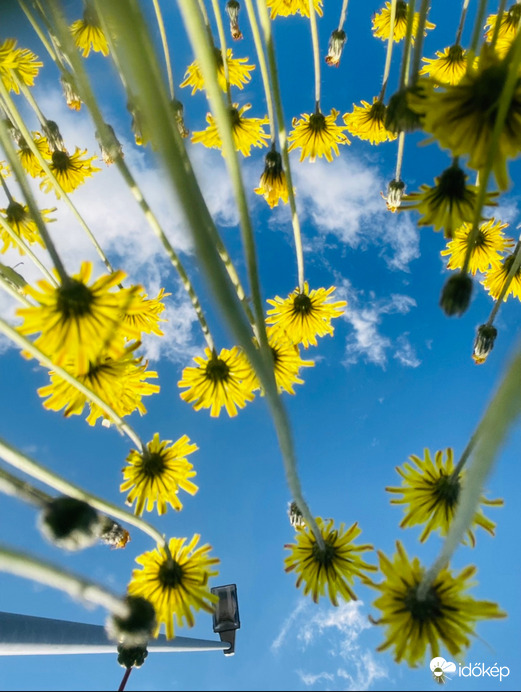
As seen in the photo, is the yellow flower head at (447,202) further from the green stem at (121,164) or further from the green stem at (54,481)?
the green stem at (54,481)

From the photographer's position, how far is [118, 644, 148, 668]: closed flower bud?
1.35 m

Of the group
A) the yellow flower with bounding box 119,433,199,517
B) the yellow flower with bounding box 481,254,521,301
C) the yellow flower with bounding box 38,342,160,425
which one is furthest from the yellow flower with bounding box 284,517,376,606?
the yellow flower with bounding box 481,254,521,301

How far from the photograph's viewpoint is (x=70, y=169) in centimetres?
232

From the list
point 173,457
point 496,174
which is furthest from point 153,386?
point 496,174

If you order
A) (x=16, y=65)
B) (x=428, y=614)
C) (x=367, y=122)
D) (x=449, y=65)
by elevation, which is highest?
(x=449, y=65)

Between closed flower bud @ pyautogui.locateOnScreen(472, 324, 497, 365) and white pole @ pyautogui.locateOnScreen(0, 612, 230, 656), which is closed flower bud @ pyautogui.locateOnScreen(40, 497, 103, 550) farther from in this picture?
closed flower bud @ pyautogui.locateOnScreen(472, 324, 497, 365)

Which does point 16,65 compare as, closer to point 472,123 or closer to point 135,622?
point 472,123

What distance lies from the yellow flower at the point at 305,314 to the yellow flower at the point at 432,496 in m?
0.83

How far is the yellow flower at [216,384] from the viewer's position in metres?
1.62

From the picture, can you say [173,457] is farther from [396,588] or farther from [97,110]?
[97,110]

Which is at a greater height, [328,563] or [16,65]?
[16,65]

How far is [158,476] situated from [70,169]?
1576 millimetres

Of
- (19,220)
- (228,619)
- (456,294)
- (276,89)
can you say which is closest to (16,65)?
(19,220)

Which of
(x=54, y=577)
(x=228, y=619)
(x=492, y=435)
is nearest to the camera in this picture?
(x=492, y=435)
